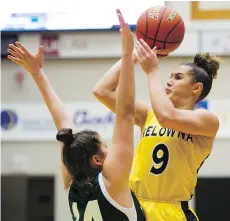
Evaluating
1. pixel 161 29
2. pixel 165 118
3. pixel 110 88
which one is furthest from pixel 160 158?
pixel 161 29

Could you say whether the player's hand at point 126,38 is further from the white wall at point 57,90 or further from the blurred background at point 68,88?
the white wall at point 57,90

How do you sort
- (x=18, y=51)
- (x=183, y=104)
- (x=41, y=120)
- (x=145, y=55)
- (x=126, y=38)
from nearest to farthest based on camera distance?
(x=126, y=38), (x=145, y=55), (x=18, y=51), (x=183, y=104), (x=41, y=120)

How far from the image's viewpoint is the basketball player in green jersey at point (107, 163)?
2.41 meters

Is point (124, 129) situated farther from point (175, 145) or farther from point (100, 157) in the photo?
point (175, 145)

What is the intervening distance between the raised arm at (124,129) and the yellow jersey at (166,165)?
1.88 feet

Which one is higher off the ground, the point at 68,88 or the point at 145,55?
the point at 145,55

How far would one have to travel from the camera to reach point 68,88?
7.67 metres

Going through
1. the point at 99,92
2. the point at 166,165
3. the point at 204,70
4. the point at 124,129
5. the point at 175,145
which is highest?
the point at 204,70

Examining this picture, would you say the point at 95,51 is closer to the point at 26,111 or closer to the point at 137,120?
the point at 26,111

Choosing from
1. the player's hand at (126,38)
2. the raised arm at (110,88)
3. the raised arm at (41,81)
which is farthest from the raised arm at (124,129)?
the raised arm at (110,88)

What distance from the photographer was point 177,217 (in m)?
2.99

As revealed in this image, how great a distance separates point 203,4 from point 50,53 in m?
2.09

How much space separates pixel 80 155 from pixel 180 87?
2.78 ft

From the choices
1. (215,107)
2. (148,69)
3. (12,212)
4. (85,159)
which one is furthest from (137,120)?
(12,212)
